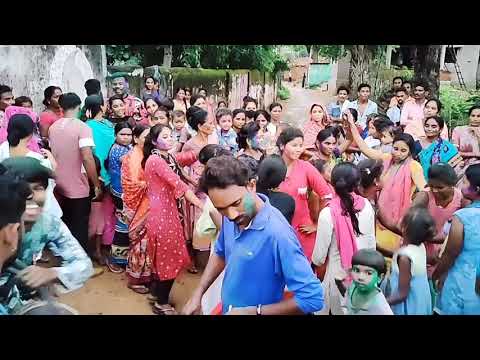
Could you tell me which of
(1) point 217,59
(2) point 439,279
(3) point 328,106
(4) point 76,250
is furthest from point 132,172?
(2) point 439,279

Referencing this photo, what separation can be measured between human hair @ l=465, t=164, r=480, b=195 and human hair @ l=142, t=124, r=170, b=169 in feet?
5.38

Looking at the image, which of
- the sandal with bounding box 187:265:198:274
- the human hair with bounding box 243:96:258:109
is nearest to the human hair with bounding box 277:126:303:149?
the human hair with bounding box 243:96:258:109

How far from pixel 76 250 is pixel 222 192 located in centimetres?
85

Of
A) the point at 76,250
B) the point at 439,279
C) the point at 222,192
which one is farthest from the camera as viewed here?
the point at 439,279

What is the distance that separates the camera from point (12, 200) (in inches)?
132

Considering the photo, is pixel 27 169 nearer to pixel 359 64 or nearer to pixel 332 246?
pixel 332 246

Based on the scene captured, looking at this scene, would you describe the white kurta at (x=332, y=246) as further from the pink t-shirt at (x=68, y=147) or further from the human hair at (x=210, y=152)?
the pink t-shirt at (x=68, y=147)

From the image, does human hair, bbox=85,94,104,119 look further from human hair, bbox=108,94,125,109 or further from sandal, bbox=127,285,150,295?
sandal, bbox=127,285,150,295

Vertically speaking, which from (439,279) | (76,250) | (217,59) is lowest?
(439,279)

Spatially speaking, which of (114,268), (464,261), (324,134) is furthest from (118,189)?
(464,261)

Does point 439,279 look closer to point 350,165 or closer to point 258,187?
point 350,165

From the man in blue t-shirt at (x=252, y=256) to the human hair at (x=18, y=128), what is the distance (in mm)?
1036

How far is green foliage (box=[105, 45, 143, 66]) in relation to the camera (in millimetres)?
3557

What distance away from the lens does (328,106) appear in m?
3.65
